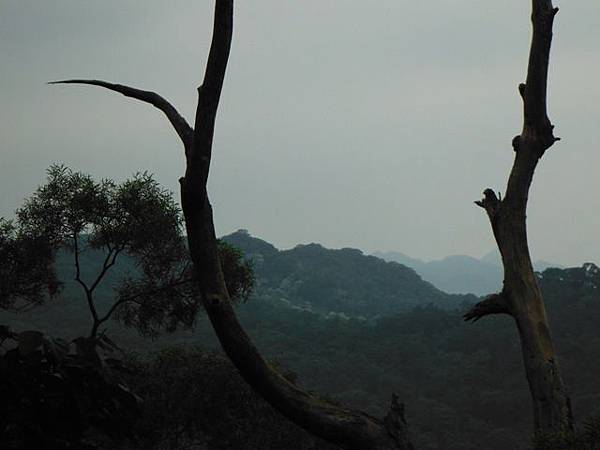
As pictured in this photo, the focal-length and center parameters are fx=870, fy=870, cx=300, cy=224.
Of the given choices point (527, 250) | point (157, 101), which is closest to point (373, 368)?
point (527, 250)

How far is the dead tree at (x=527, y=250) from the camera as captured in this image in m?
11.6

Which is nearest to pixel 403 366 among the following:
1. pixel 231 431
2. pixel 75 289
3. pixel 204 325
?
pixel 204 325

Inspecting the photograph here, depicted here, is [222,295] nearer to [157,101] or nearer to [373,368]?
[157,101]

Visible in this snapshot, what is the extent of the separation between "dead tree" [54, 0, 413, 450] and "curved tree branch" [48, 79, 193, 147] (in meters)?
0.22

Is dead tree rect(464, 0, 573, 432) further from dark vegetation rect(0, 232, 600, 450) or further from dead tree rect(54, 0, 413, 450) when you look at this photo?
dark vegetation rect(0, 232, 600, 450)

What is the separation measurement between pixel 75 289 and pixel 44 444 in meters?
146

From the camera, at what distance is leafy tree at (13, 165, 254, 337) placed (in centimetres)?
2822

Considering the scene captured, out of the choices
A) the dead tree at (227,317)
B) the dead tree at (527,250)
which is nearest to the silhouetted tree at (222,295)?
the dead tree at (227,317)

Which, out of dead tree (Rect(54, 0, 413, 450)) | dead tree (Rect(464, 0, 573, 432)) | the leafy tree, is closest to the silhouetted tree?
dead tree (Rect(54, 0, 413, 450))

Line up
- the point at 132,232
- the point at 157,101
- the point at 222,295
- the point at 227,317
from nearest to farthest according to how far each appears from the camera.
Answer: the point at 227,317 → the point at 222,295 → the point at 157,101 → the point at 132,232

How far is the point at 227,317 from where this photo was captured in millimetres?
8773

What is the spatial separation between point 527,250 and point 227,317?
17.9 feet

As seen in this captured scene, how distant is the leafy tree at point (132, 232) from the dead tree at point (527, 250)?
678 inches

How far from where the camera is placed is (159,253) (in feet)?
95.4
